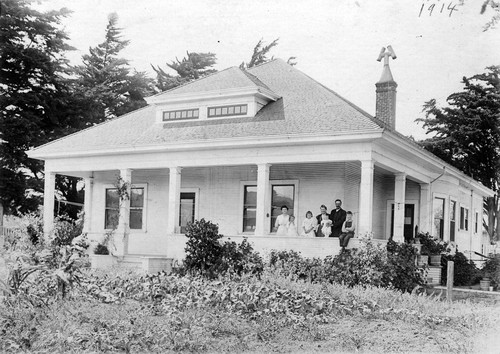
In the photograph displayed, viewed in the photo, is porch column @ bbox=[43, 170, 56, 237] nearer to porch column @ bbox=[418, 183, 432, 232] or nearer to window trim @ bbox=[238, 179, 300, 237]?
window trim @ bbox=[238, 179, 300, 237]

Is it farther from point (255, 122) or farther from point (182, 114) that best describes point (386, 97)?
point (182, 114)

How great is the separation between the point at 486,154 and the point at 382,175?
13880 millimetres

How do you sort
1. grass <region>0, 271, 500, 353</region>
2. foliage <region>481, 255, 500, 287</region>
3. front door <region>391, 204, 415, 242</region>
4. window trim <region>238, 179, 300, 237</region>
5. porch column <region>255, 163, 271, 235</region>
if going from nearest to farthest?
grass <region>0, 271, 500, 353</region>
porch column <region>255, 163, 271, 235</region>
foliage <region>481, 255, 500, 287</region>
window trim <region>238, 179, 300, 237</region>
front door <region>391, 204, 415, 242</region>

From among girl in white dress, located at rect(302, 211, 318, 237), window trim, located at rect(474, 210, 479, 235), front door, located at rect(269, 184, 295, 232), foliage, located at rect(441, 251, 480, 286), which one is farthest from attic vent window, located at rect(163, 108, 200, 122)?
window trim, located at rect(474, 210, 479, 235)

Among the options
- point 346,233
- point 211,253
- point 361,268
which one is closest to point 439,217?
point 346,233

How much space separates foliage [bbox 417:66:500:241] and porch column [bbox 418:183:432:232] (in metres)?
9.86

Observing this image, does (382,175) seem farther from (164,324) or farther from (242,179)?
(164,324)

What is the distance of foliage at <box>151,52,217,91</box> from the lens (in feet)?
121

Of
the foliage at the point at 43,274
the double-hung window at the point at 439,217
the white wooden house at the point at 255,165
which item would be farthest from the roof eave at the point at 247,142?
the double-hung window at the point at 439,217

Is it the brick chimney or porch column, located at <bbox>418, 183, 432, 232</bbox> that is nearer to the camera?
porch column, located at <bbox>418, 183, 432, 232</bbox>

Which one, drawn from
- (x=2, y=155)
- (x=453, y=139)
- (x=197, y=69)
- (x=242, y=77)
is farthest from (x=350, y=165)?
(x=197, y=69)

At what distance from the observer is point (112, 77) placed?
35.9 metres

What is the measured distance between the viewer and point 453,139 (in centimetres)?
3147

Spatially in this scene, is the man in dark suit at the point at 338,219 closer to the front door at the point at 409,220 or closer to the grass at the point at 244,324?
the grass at the point at 244,324
